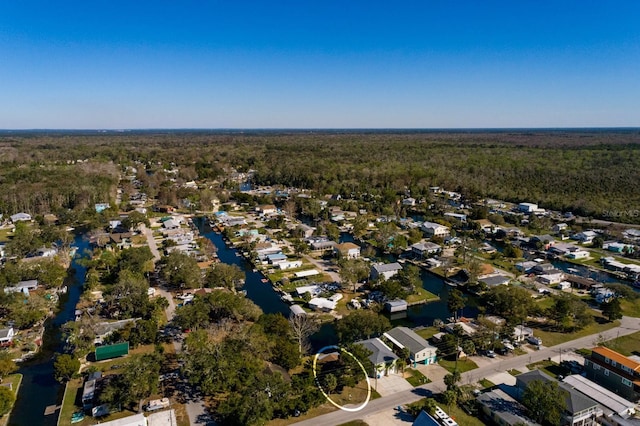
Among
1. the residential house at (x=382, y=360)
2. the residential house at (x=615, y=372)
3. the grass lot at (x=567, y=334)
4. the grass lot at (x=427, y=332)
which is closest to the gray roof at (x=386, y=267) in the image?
the grass lot at (x=427, y=332)

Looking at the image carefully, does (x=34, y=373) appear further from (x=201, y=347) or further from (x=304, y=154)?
(x=304, y=154)

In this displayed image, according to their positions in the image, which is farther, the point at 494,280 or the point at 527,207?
the point at 527,207

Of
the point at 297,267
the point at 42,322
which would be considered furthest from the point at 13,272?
the point at 297,267

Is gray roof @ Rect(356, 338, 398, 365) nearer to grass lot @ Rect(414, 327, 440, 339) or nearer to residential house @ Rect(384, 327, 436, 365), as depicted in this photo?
residential house @ Rect(384, 327, 436, 365)

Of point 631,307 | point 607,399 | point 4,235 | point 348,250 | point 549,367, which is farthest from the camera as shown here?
point 4,235

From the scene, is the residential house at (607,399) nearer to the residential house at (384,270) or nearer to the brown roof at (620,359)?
the brown roof at (620,359)

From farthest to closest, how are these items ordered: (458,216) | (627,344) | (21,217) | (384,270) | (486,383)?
(458,216) → (21,217) → (384,270) → (627,344) → (486,383)

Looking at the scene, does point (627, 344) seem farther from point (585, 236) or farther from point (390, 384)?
point (585, 236)

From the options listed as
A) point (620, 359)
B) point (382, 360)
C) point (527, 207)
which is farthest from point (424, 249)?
point (527, 207)
